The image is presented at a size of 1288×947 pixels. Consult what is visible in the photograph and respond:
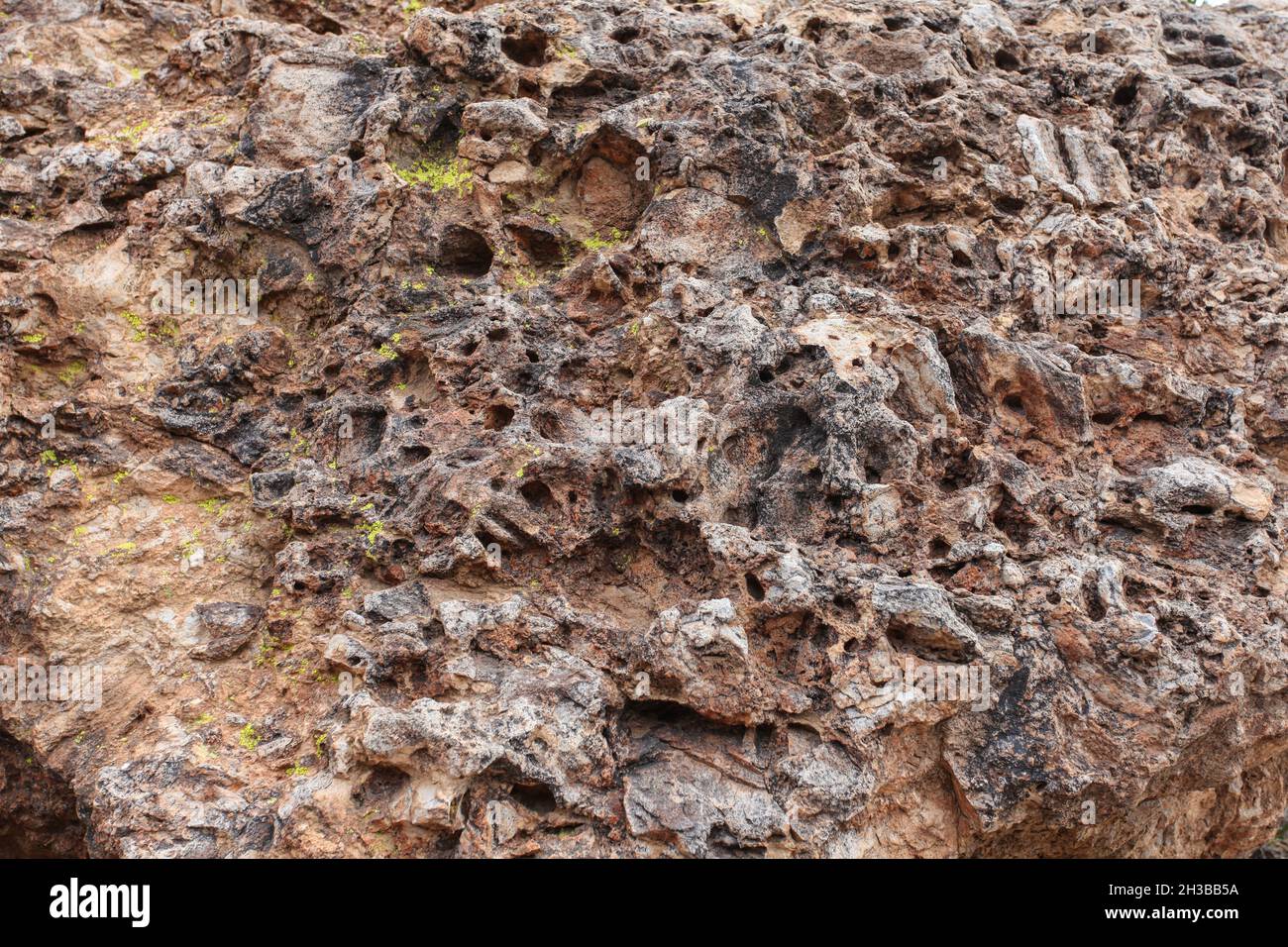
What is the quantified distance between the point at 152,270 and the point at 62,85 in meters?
2.98

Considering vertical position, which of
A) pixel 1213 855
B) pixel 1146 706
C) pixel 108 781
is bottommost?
pixel 1213 855

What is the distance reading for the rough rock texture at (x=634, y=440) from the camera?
21.3 ft

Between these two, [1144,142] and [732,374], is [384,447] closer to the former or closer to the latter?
[732,374]

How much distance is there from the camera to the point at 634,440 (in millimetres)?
7410

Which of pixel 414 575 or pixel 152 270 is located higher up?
pixel 152 270

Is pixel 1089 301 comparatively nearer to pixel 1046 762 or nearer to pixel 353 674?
pixel 1046 762

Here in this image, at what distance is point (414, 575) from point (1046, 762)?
5057mm

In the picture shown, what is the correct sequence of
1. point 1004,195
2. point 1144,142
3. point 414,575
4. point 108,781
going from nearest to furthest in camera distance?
point 108,781 → point 414,575 → point 1004,195 → point 1144,142

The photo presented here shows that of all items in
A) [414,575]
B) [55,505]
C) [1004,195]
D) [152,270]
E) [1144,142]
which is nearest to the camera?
[414,575]

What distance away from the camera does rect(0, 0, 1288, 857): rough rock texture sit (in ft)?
21.3

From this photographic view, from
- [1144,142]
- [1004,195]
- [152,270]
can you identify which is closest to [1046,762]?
[1004,195]

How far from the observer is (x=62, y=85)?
9.83m

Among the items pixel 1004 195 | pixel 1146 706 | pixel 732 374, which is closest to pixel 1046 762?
pixel 1146 706

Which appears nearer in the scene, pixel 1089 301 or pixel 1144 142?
pixel 1089 301
